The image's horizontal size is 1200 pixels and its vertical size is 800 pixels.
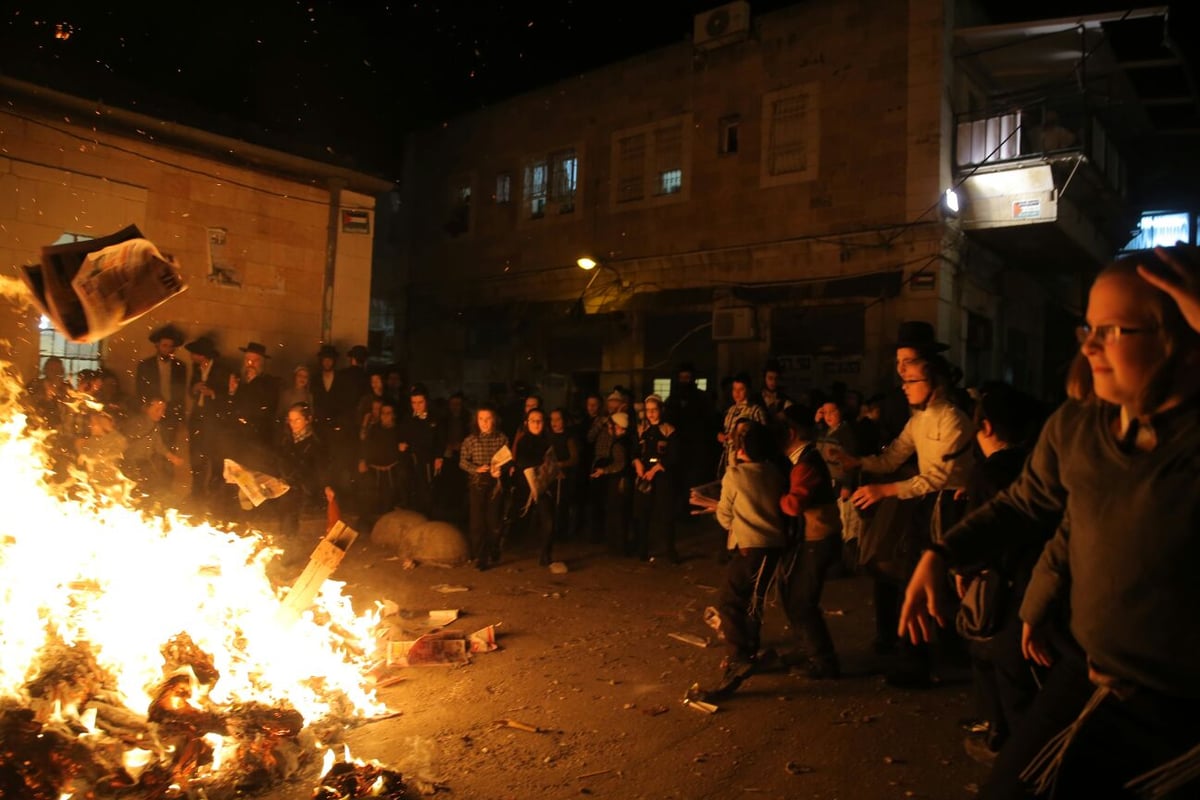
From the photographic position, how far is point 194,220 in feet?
39.0

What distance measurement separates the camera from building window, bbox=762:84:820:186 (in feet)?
51.5

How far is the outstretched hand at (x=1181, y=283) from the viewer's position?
2.12 meters

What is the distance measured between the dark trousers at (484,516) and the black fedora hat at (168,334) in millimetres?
4938

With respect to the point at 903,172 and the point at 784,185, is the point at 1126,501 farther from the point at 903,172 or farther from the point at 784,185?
the point at 784,185

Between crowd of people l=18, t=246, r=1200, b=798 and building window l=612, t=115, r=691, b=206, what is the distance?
696cm

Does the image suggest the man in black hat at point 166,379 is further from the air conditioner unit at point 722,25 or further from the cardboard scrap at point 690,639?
the air conditioner unit at point 722,25

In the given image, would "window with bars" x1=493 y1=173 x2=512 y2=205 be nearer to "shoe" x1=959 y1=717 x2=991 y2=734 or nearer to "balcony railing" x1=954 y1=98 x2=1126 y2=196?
"balcony railing" x1=954 y1=98 x2=1126 y2=196

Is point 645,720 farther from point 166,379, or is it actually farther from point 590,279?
point 590,279

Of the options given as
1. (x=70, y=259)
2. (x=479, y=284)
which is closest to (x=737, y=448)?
(x=70, y=259)

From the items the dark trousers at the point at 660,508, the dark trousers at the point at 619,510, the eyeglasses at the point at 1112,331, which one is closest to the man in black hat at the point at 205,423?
the dark trousers at the point at 619,510

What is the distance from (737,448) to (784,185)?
1178 centimetres

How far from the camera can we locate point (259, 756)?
409 cm

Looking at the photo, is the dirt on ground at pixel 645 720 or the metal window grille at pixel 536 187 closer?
the dirt on ground at pixel 645 720

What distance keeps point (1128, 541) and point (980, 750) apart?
2984 millimetres
